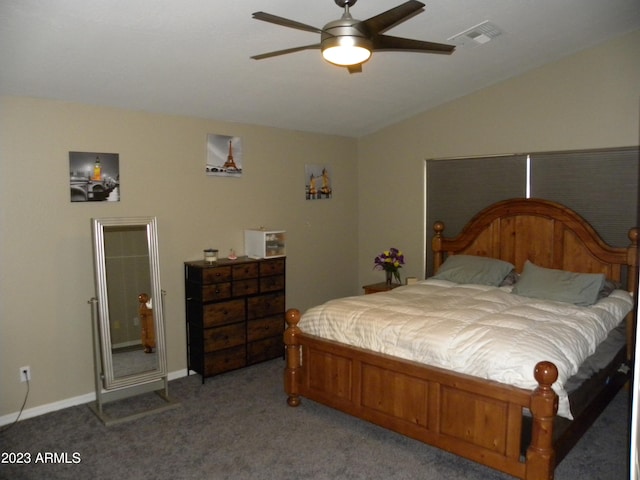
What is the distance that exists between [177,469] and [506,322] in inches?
87.3

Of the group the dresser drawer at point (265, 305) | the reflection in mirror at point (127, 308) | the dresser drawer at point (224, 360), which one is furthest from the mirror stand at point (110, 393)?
the dresser drawer at point (265, 305)

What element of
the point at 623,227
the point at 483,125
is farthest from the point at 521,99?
the point at 623,227

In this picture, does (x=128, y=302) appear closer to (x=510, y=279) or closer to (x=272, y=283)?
(x=272, y=283)

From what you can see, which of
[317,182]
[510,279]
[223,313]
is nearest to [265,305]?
[223,313]

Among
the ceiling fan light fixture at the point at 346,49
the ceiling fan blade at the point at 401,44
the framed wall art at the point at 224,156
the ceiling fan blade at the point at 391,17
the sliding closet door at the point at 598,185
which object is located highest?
the ceiling fan blade at the point at 391,17

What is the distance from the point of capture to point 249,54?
3346 millimetres

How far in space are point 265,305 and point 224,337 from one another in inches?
Answer: 19.4

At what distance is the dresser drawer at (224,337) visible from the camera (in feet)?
14.0

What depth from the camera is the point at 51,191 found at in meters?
3.64

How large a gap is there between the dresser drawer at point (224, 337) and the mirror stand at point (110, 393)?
18.2 inches

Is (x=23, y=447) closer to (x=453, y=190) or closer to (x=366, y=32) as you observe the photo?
(x=366, y=32)

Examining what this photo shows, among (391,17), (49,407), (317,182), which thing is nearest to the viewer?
(391,17)

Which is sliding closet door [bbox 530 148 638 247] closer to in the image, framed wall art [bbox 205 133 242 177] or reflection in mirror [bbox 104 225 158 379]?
framed wall art [bbox 205 133 242 177]

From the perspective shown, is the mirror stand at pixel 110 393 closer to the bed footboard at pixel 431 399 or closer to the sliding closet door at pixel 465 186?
the bed footboard at pixel 431 399
